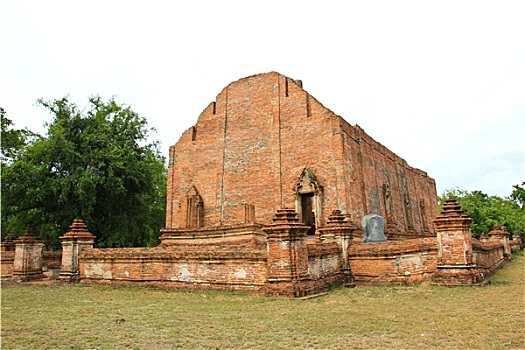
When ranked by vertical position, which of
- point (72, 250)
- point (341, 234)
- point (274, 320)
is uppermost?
point (341, 234)

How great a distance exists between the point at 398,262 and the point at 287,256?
3492 mm

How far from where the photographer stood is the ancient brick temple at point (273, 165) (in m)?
17.1

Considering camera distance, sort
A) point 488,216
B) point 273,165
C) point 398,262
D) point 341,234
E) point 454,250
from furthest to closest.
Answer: point 488,216 < point 273,165 < point 341,234 < point 398,262 < point 454,250

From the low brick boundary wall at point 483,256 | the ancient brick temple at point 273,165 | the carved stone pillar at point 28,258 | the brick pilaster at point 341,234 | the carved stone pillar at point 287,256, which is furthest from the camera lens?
the ancient brick temple at point 273,165

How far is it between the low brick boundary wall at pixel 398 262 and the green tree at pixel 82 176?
1179cm

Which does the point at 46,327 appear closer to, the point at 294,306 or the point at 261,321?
the point at 261,321

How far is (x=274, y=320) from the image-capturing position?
21.6ft

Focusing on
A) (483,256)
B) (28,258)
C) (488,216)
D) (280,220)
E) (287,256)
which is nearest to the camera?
(287,256)

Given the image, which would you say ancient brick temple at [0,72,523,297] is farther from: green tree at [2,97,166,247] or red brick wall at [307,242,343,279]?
green tree at [2,97,166,247]

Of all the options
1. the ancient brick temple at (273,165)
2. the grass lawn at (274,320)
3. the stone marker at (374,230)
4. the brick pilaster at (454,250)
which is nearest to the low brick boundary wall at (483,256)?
the brick pilaster at (454,250)

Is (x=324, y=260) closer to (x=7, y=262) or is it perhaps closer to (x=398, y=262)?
(x=398, y=262)

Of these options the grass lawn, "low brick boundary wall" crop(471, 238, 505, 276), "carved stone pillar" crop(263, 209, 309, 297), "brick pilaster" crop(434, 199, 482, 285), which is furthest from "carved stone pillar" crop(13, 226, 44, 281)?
"low brick boundary wall" crop(471, 238, 505, 276)

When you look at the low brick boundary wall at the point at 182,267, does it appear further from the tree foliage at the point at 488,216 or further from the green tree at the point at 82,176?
the tree foliage at the point at 488,216

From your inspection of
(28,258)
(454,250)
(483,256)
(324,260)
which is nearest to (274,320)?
(324,260)
